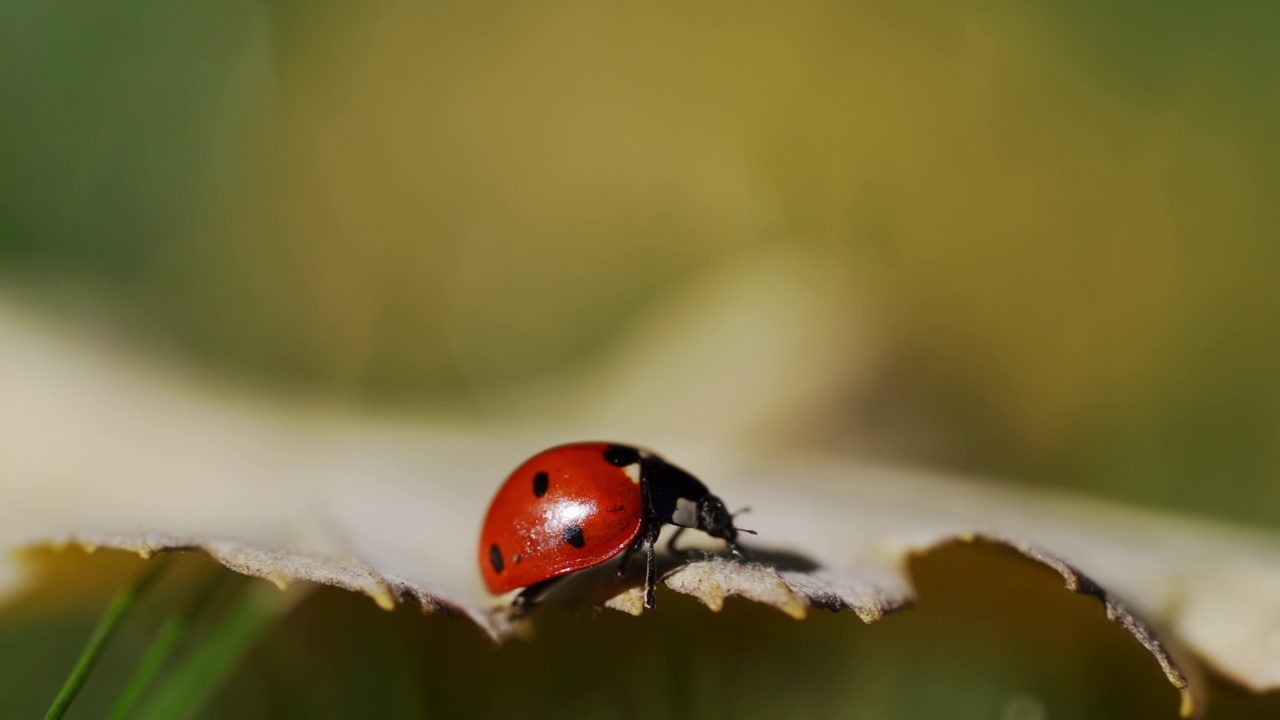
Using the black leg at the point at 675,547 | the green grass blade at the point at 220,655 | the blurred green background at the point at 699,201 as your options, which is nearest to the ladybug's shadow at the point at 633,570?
the black leg at the point at 675,547

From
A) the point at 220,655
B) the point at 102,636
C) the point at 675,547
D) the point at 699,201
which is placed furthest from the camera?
the point at 699,201

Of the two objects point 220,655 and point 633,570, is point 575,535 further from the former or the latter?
point 220,655

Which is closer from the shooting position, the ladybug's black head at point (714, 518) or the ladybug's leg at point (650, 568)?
Answer: the ladybug's leg at point (650, 568)

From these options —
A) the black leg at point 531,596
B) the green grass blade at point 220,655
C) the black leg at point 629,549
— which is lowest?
the green grass blade at point 220,655

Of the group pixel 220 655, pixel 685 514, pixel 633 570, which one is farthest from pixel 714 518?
pixel 220 655

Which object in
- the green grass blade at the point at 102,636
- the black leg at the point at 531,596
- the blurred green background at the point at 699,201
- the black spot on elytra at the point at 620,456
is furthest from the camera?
the blurred green background at the point at 699,201

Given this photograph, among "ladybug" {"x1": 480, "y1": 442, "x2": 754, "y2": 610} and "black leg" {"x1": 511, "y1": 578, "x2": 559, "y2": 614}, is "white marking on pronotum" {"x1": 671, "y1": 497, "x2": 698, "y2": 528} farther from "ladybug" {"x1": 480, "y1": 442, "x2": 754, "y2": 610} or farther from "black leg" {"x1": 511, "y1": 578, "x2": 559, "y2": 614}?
"black leg" {"x1": 511, "y1": 578, "x2": 559, "y2": 614}

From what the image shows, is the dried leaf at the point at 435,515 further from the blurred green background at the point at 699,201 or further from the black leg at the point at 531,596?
the blurred green background at the point at 699,201

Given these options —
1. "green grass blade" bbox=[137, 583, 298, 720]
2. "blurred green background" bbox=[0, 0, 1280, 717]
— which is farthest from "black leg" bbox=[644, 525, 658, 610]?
"blurred green background" bbox=[0, 0, 1280, 717]
